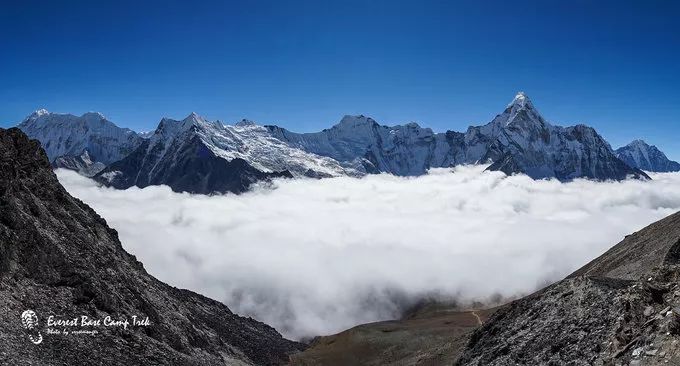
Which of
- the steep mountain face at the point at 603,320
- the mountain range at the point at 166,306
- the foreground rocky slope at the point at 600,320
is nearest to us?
the steep mountain face at the point at 603,320

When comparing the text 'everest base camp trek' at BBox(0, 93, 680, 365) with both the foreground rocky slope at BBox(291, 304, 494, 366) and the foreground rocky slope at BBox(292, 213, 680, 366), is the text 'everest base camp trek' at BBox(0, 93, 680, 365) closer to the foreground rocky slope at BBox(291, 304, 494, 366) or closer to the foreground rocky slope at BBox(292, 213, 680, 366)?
the foreground rocky slope at BBox(292, 213, 680, 366)

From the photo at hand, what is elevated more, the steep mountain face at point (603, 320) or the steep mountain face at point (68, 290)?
the steep mountain face at point (68, 290)

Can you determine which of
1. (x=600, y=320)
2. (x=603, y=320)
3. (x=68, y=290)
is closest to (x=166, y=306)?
(x=68, y=290)

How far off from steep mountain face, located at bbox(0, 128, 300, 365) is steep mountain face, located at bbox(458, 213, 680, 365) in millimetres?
46456

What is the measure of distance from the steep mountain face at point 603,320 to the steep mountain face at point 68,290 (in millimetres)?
46456

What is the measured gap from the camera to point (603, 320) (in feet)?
159

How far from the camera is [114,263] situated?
97.1 meters

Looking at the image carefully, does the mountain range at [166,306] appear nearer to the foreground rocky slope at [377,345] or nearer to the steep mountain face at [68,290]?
the steep mountain face at [68,290]

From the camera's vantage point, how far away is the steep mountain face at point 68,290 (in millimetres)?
63031

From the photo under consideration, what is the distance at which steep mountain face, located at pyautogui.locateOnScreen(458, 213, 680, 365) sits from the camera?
31528 millimetres

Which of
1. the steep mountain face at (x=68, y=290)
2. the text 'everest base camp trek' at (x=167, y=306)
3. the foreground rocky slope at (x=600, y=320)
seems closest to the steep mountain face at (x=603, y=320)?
the foreground rocky slope at (x=600, y=320)

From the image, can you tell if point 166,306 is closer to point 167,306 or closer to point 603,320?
point 167,306

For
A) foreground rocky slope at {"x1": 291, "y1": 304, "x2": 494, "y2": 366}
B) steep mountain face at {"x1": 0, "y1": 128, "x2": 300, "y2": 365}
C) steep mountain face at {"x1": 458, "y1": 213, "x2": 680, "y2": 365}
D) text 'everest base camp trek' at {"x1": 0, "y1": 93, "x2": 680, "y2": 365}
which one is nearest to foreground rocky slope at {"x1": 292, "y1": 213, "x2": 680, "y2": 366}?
steep mountain face at {"x1": 458, "y1": 213, "x2": 680, "y2": 365}

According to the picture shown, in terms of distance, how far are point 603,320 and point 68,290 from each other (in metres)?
65.8
